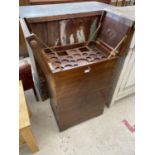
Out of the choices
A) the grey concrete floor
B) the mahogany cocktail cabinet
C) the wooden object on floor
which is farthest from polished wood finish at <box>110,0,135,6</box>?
the wooden object on floor

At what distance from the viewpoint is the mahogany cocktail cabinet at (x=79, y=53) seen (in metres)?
1.04

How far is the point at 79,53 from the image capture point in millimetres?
1235

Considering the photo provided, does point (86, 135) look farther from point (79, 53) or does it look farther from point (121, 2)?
point (121, 2)

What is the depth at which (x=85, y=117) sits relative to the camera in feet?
4.90

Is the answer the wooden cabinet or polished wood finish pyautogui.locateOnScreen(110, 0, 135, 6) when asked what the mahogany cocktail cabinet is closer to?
the wooden cabinet

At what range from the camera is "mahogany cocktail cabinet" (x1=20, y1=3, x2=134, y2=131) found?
1045mm

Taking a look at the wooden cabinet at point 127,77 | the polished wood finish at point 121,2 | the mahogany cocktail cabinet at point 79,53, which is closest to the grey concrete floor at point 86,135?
the mahogany cocktail cabinet at point 79,53

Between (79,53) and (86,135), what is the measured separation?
2.62 feet

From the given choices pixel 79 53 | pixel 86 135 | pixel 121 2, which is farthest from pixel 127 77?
pixel 121 2

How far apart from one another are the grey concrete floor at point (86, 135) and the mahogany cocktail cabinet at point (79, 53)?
13 centimetres

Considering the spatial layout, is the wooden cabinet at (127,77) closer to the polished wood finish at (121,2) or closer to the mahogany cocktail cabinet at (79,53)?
the mahogany cocktail cabinet at (79,53)
